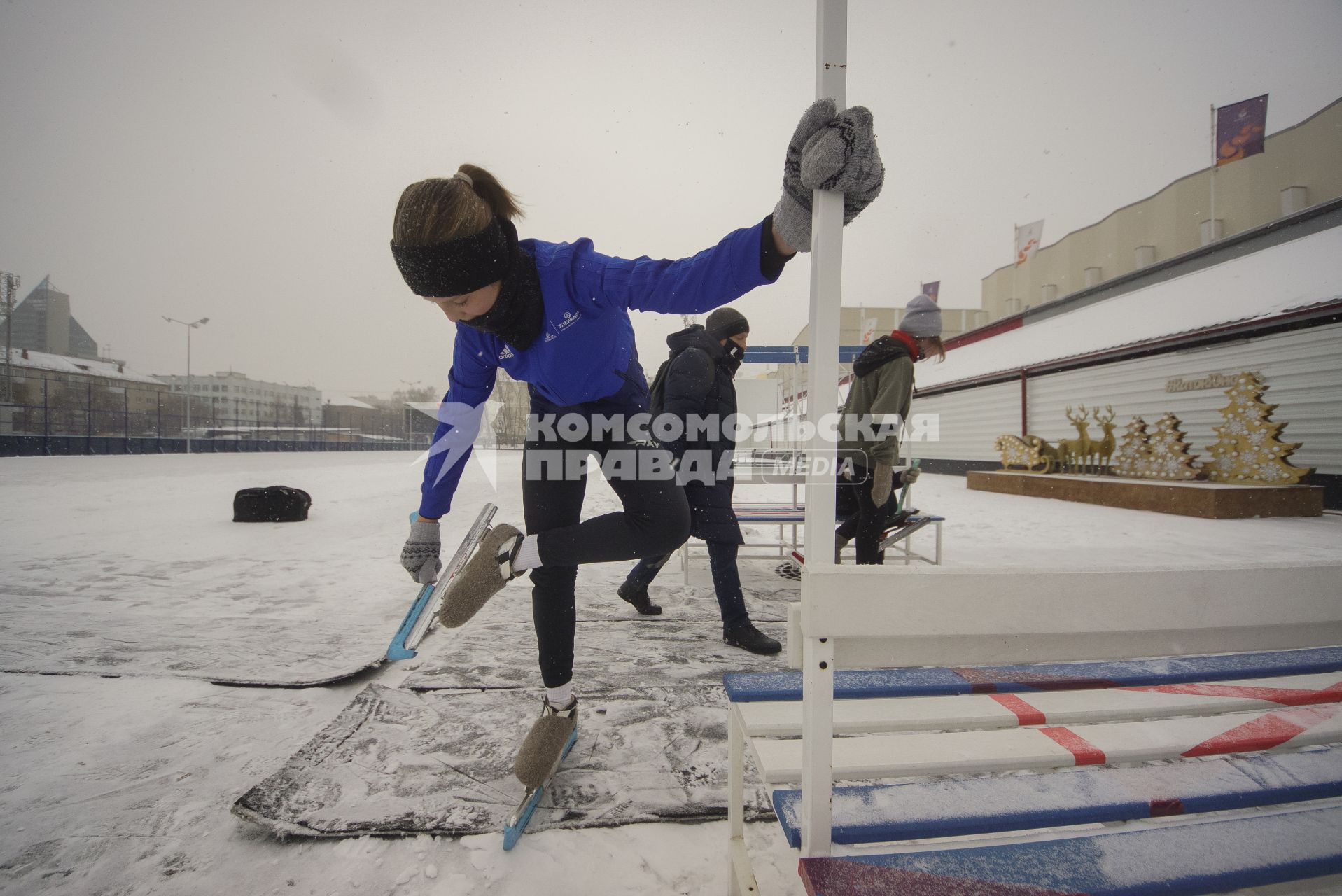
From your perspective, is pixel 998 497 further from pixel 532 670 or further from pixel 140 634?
pixel 140 634

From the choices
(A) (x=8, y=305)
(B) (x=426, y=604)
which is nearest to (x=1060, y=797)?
(B) (x=426, y=604)

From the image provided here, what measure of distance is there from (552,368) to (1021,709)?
149 centimetres

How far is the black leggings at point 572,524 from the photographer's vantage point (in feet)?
5.39

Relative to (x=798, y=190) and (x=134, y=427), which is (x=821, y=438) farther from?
(x=134, y=427)

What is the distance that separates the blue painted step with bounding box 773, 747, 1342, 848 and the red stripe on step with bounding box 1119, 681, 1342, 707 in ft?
0.41

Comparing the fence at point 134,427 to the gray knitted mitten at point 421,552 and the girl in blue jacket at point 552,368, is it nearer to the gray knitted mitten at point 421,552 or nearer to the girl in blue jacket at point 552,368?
the gray knitted mitten at point 421,552

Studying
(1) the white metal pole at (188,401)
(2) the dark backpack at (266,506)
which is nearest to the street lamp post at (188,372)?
(1) the white metal pole at (188,401)

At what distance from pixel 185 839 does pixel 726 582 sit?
213cm

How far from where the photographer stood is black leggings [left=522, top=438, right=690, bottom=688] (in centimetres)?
164

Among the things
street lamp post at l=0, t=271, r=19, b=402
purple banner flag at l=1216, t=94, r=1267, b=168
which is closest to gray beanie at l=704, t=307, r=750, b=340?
purple banner flag at l=1216, t=94, r=1267, b=168

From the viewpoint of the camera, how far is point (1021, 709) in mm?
1231

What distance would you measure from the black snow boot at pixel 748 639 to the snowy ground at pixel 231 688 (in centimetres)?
12

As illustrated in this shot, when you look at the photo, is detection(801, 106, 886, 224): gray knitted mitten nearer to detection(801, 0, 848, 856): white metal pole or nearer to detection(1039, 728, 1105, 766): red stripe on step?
detection(801, 0, 848, 856): white metal pole

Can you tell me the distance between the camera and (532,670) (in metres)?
2.43
